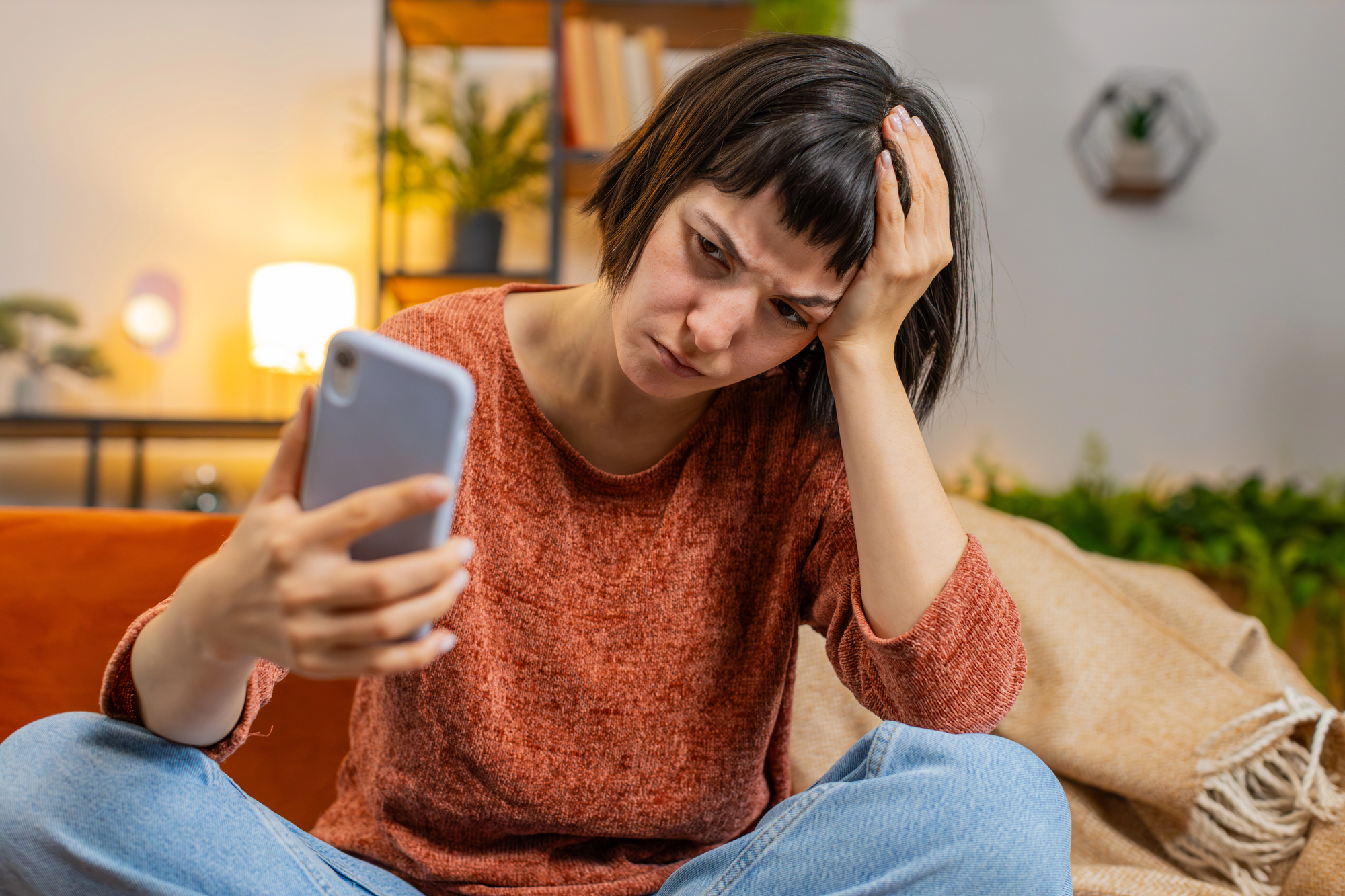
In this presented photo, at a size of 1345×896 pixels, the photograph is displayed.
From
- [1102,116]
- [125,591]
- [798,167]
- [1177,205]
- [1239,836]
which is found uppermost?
[1102,116]

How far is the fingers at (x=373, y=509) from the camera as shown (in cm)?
41

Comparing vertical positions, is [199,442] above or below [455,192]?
below

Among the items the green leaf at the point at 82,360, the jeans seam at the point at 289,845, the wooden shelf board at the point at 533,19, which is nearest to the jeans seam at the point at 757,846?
the jeans seam at the point at 289,845

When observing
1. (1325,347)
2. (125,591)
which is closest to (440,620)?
(125,591)

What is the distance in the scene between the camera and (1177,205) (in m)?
2.03

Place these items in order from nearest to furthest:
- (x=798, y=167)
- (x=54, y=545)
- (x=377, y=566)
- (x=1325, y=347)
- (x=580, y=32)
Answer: (x=377, y=566) → (x=798, y=167) → (x=54, y=545) → (x=580, y=32) → (x=1325, y=347)

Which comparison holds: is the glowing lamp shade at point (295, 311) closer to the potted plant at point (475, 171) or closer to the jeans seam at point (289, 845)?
the potted plant at point (475, 171)

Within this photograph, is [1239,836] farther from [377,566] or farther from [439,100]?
[439,100]

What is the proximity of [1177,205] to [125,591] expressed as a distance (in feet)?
6.90

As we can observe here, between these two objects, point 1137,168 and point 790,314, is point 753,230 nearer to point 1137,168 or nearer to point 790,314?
point 790,314

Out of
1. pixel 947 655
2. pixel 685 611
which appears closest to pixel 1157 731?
pixel 947 655

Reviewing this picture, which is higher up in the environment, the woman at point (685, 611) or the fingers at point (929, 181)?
the fingers at point (929, 181)

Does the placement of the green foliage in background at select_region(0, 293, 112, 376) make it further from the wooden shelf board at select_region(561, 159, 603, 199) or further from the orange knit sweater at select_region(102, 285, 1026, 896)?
the orange knit sweater at select_region(102, 285, 1026, 896)

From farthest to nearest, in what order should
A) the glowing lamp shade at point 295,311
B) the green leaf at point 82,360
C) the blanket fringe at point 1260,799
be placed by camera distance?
1. the green leaf at point 82,360
2. the glowing lamp shade at point 295,311
3. the blanket fringe at point 1260,799
